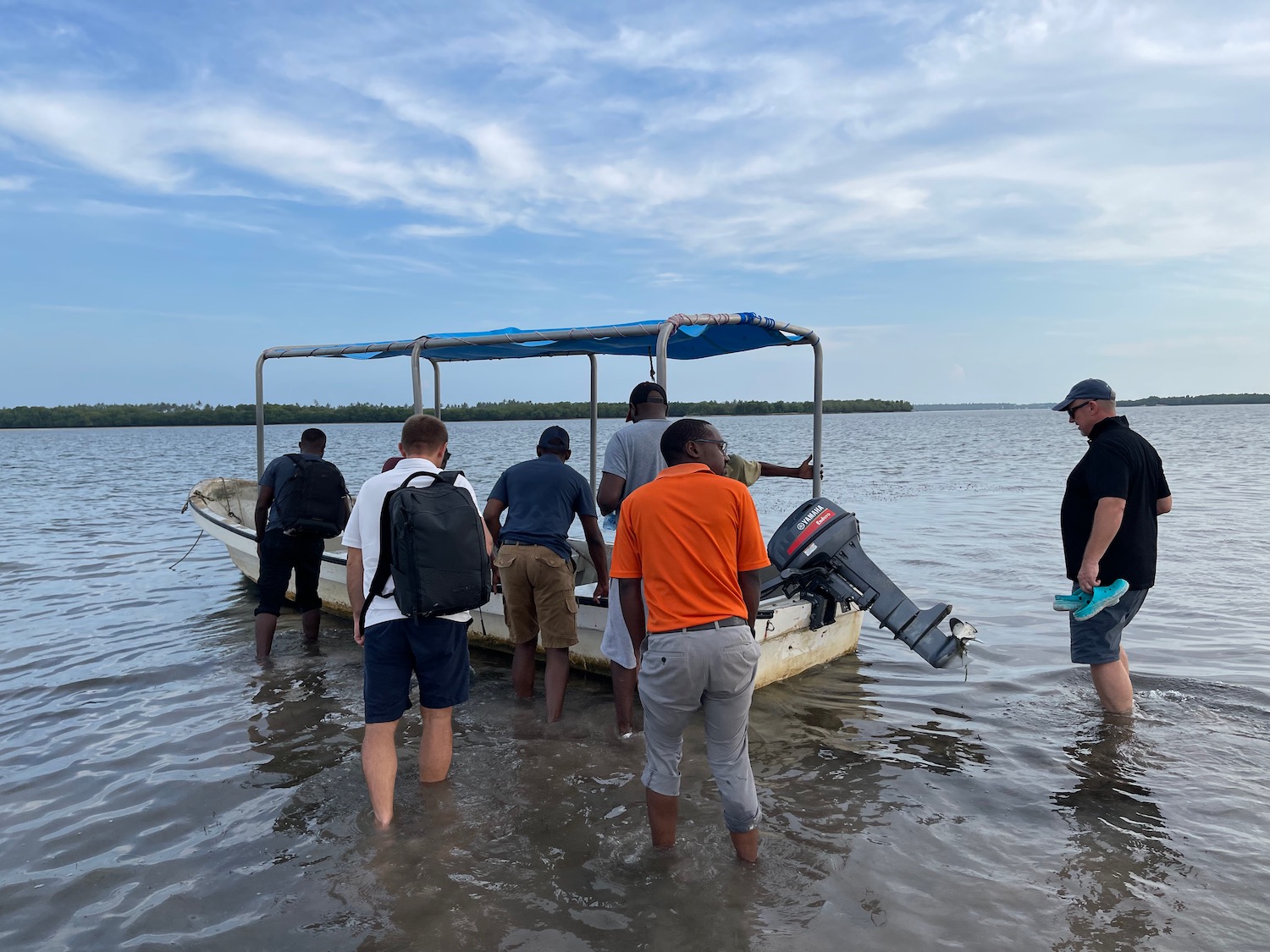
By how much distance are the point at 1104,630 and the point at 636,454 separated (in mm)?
2874

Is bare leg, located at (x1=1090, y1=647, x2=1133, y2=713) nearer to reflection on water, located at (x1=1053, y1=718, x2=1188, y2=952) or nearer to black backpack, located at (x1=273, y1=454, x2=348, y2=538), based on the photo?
reflection on water, located at (x1=1053, y1=718, x2=1188, y2=952)

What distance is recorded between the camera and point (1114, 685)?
17.3 ft

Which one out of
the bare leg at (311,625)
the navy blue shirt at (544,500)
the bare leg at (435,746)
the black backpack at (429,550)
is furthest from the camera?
the bare leg at (311,625)

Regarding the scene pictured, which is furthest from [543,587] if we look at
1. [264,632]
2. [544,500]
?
[264,632]

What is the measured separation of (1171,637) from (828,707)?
3891mm

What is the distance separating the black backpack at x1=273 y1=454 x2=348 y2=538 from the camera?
273 inches

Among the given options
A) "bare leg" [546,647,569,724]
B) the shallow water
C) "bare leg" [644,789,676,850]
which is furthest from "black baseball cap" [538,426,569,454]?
"bare leg" [644,789,676,850]

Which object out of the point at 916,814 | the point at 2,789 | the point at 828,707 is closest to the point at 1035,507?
the point at 828,707

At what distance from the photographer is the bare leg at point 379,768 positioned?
4.09 metres

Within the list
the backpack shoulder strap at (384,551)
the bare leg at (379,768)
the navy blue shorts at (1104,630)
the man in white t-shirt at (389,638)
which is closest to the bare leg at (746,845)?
the man in white t-shirt at (389,638)

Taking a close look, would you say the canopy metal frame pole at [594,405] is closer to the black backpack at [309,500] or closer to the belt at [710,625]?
the black backpack at [309,500]

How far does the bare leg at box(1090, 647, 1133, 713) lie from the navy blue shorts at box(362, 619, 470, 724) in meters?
3.80

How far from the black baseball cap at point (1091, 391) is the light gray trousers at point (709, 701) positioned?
2.76 metres

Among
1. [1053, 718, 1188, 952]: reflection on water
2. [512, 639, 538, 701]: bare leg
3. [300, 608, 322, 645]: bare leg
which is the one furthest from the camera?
[300, 608, 322, 645]: bare leg
